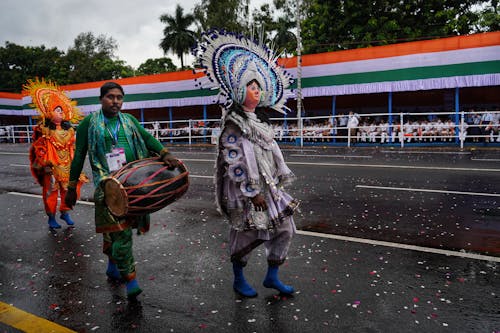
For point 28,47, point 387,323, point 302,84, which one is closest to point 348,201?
point 387,323

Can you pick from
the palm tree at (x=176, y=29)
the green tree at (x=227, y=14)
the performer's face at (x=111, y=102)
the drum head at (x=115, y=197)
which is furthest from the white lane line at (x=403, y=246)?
the palm tree at (x=176, y=29)

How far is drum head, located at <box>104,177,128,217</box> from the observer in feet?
11.4

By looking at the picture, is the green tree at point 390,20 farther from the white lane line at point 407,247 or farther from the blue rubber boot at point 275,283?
the blue rubber boot at point 275,283

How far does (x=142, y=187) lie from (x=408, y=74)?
18.1 metres

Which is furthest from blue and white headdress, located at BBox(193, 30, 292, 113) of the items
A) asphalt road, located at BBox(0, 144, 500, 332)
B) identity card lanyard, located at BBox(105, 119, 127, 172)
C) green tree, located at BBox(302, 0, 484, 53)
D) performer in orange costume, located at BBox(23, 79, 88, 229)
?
green tree, located at BBox(302, 0, 484, 53)

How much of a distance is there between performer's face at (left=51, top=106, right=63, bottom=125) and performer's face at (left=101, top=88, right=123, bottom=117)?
277cm

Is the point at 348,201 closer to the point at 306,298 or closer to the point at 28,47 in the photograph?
the point at 306,298

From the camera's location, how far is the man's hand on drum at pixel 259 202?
11.5 feet

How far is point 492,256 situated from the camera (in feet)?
15.1

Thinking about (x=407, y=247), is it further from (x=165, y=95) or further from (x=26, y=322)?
(x=165, y=95)

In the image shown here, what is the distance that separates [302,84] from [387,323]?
19.9 m

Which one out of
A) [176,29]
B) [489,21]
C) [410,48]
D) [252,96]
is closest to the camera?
[252,96]

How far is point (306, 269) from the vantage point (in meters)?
4.39

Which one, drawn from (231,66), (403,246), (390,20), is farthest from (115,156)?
(390,20)
